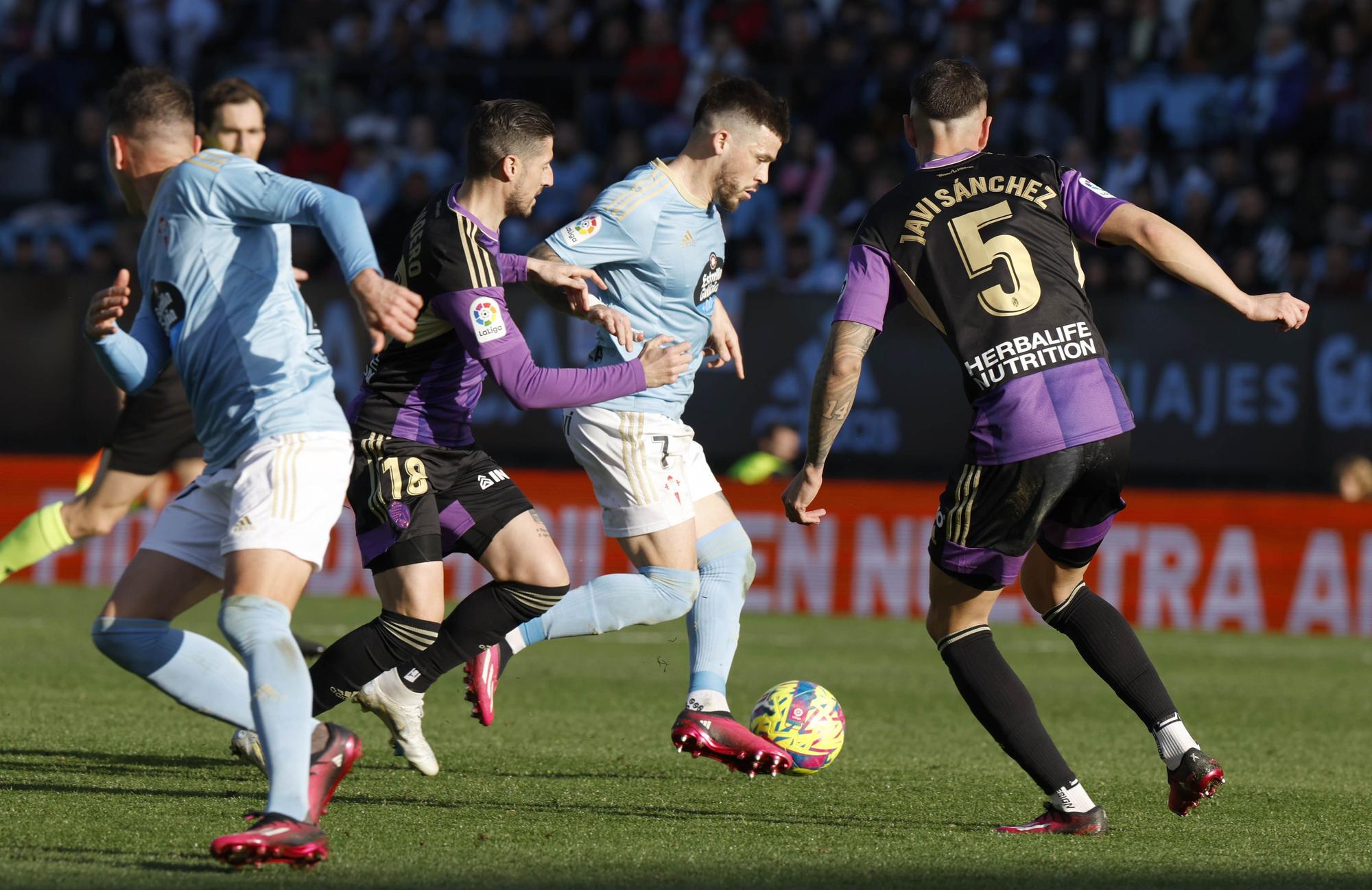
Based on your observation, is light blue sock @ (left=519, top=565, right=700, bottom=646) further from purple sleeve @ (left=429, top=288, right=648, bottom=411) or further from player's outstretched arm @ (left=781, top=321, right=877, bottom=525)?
purple sleeve @ (left=429, top=288, right=648, bottom=411)

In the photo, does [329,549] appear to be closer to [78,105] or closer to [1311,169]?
[78,105]

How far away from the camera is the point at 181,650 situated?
5.04 metres

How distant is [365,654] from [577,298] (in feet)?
4.41

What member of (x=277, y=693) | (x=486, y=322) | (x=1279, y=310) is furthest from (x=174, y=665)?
(x=1279, y=310)

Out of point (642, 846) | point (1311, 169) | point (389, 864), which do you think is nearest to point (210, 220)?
point (389, 864)

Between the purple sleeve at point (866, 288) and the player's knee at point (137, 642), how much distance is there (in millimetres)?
2153

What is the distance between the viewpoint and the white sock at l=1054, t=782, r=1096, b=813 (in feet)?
17.4

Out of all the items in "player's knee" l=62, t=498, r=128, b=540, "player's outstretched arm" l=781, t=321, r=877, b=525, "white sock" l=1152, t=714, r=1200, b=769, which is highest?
"player's outstretched arm" l=781, t=321, r=877, b=525

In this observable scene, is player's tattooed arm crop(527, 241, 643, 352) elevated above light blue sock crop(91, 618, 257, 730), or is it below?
above

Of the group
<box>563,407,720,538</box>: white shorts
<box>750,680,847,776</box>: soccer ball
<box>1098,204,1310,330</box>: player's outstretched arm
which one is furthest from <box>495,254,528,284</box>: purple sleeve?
<box>1098,204,1310,330</box>: player's outstretched arm

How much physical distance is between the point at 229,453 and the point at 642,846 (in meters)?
1.57

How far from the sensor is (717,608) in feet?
20.8

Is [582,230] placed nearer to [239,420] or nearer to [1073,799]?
[239,420]

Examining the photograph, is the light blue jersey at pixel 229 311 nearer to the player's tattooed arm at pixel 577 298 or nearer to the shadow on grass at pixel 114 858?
the player's tattooed arm at pixel 577 298
